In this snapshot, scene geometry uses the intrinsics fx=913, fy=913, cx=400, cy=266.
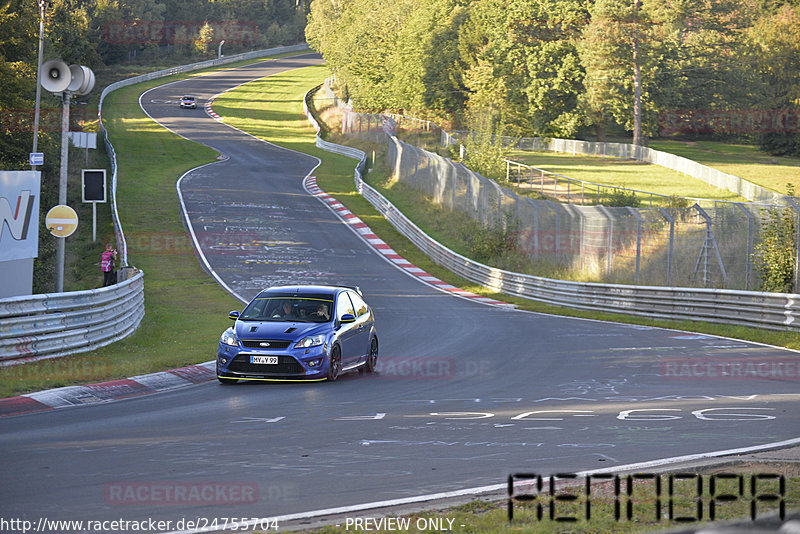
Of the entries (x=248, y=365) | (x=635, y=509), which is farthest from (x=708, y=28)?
(x=635, y=509)

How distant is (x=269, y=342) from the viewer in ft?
47.4

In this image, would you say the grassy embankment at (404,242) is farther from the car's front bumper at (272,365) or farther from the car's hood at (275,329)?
the car's hood at (275,329)

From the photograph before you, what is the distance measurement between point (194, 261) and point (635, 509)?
32.8m

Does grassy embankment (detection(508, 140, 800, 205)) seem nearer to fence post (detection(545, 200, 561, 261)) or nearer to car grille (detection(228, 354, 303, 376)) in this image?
fence post (detection(545, 200, 561, 261))

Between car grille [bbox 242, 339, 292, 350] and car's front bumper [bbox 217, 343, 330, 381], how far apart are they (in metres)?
0.07

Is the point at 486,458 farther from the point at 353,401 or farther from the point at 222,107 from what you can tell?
the point at 222,107

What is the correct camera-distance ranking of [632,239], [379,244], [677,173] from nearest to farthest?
1. [632,239]
2. [379,244]
3. [677,173]

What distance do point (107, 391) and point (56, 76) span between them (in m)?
6.97

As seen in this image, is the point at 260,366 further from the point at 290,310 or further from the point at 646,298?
the point at 646,298

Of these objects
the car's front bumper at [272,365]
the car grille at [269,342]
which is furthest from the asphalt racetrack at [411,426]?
the car grille at [269,342]

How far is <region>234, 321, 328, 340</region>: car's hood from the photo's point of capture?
14508mm

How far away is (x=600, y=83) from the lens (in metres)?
78.8

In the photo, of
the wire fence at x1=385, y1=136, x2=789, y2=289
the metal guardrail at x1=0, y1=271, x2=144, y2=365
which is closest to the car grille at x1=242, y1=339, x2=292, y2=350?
the metal guardrail at x1=0, y1=271, x2=144, y2=365

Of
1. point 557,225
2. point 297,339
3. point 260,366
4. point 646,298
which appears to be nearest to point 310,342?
point 297,339
